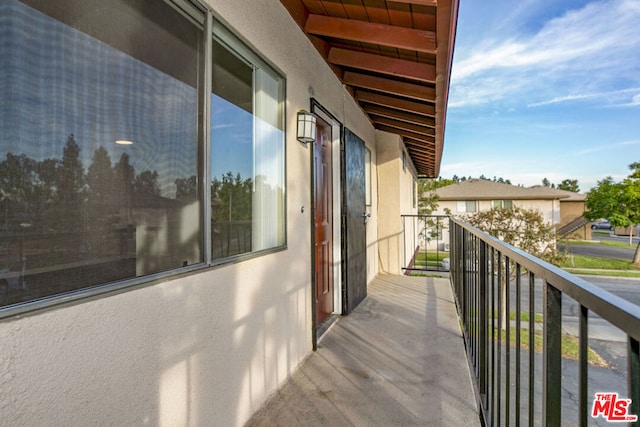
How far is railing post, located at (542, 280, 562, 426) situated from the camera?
83 cm

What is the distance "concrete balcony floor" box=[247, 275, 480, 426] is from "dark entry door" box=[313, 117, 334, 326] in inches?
11.7

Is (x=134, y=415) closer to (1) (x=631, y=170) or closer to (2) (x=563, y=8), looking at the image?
(2) (x=563, y=8)

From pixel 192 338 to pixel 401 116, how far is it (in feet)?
14.9

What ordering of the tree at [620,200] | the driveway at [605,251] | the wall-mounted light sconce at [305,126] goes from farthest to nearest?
1. the driveway at [605,251]
2. the tree at [620,200]
3. the wall-mounted light sconce at [305,126]

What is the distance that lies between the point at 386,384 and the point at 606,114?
1302 inches

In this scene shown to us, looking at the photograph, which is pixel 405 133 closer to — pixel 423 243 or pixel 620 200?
pixel 423 243

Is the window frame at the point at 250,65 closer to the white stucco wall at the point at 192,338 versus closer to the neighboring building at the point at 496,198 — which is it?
the white stucco wall at the point at 192,338

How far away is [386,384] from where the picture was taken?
2.37 m

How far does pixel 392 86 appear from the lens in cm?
393

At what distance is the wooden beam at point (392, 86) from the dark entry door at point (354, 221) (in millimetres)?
572

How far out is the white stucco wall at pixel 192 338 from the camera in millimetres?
921

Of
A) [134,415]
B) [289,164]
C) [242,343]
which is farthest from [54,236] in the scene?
[289,164]

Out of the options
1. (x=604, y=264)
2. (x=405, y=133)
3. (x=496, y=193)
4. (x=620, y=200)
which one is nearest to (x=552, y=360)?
(x=405, y=133)

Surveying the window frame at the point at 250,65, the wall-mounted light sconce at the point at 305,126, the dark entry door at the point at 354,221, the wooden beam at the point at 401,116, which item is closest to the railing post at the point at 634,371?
the window frame at the point at 250,65
